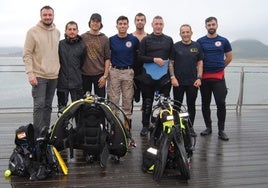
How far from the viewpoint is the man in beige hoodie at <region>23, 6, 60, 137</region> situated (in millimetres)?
4840

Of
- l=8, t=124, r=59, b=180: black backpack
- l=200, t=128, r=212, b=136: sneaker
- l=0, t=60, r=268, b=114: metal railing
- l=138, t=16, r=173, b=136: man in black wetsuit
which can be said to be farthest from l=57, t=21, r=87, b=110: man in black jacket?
l=0, t=60, r=268, b=114: metal railing

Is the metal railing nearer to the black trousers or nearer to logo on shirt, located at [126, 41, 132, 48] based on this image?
the black trousers

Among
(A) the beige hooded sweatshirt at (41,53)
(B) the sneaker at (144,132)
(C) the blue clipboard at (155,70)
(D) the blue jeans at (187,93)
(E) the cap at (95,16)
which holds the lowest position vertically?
(B) the sneaker at (144,132)

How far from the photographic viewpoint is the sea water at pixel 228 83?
7.38 metres

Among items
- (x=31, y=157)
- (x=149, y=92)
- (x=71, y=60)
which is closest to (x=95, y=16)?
(x=71, y=60)

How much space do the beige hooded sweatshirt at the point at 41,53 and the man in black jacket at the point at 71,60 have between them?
0.37 ft

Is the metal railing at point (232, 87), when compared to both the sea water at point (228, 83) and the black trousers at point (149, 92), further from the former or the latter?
the black trousers at point (149, 92)

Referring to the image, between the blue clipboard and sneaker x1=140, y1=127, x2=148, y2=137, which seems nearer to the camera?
the blue clipboard

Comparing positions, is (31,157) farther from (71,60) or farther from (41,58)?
(71,60)

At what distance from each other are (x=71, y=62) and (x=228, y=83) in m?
4.39

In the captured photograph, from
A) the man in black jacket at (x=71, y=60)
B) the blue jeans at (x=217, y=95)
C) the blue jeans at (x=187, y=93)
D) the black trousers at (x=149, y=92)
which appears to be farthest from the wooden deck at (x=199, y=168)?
the man in black jacket at (x=71, y=60)

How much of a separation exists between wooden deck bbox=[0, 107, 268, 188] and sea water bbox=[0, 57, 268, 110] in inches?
51.7

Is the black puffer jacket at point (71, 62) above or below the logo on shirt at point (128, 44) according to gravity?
below

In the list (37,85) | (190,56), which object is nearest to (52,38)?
(37,85)
